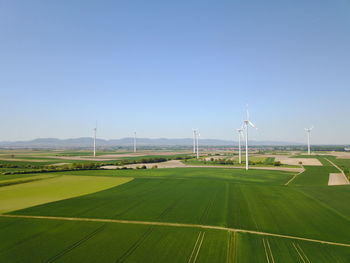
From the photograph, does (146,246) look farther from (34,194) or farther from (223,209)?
(34,194)

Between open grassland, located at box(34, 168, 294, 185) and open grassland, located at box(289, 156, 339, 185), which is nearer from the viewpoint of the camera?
open grassland, located at box(289, 156, 339, 185)

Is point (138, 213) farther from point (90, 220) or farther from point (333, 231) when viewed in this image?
point (333, 231)

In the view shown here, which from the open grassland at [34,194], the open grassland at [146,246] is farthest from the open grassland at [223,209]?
the open grassland at [34,194]

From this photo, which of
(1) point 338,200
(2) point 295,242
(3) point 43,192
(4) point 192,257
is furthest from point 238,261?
(3) point 43,192

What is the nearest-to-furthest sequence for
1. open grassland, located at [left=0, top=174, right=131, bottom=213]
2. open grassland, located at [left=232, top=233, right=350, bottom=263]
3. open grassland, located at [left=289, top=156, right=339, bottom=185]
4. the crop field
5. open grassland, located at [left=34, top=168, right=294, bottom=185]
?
open grassland, located at [left=232, top=233, right=350, bottom=263], the crop field, open grassland, located at [left=0, top=174, right=131, bottom=213], open grassland, located at [left=289, top=156, right=339, bottom=185], open grassland, located at [left=34, top=168, right=294, bottom=185]

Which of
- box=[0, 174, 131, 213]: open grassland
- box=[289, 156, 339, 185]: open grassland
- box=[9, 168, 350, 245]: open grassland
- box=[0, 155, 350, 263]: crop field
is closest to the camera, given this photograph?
box=[0, 155, 350, 263]: crop field

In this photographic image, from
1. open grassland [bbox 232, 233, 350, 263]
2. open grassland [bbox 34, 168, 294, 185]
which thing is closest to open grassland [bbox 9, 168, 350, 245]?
open grassland [bbox 232, 233, 350, 263]

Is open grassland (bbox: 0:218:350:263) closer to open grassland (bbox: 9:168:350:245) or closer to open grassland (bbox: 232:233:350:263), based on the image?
open grassland (bbox: 232:233:350:263)

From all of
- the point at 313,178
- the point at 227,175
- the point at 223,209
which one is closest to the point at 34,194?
the point at 223,209

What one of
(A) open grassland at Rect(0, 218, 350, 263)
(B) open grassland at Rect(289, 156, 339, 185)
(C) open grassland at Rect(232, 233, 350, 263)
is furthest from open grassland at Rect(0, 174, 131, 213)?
(B) open grassland at Rect(289, 156, 339, 185)

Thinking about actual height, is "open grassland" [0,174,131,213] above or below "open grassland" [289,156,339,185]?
below
